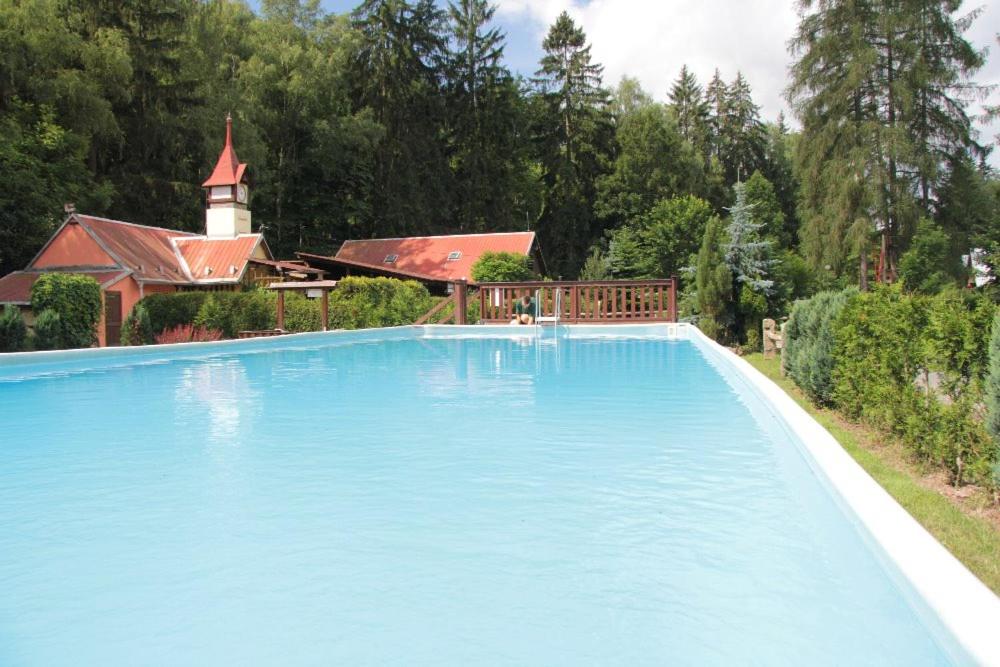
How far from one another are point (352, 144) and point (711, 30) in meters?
17.8

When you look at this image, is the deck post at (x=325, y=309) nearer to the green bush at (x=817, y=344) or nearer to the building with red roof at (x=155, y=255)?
the building with red roof at (x=155, y=255)

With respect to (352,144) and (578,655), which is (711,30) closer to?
(352,144)

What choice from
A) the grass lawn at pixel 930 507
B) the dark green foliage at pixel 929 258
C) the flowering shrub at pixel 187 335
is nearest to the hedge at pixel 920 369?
the grass lawn at pixel 930 507

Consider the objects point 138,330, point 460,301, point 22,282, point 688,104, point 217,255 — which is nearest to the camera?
point 138,330

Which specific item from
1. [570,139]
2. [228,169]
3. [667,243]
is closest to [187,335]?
[228,169]

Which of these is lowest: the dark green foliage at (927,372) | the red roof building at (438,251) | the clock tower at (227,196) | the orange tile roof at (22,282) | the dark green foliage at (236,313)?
the dark green foliage at (927,372)

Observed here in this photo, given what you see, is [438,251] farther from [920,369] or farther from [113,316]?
[920,369]

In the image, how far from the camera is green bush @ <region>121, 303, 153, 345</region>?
1798 centimetres

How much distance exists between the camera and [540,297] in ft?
73.7

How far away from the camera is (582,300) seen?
22.1 m

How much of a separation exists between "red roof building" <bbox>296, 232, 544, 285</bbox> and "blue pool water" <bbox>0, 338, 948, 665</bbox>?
25.6 metres

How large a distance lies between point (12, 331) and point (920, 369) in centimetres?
1563

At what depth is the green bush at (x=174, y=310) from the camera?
67.4 ft

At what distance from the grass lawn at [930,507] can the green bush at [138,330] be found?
16.0 meters
